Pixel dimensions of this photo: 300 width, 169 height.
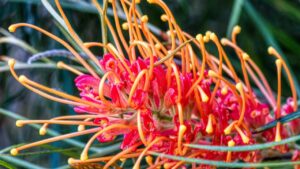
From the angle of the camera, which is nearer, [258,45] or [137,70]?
[137,70]

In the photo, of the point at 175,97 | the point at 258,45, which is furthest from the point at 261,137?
the point at 258,45

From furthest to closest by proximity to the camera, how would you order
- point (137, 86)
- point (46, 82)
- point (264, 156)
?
point (46, 82) → point (264, 156) → point (137, 86)

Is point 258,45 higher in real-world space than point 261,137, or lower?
higher

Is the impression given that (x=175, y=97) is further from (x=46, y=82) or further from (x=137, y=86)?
(x=46, y=82)

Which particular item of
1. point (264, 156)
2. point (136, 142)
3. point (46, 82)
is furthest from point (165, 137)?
point (46, 82)

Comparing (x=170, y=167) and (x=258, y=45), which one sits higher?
(x=258, y=45)

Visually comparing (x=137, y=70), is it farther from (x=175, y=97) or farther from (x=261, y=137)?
(x=261, y=137)

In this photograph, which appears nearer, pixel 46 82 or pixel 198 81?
pixel 198 81

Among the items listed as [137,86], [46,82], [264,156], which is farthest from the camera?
[46,82]
